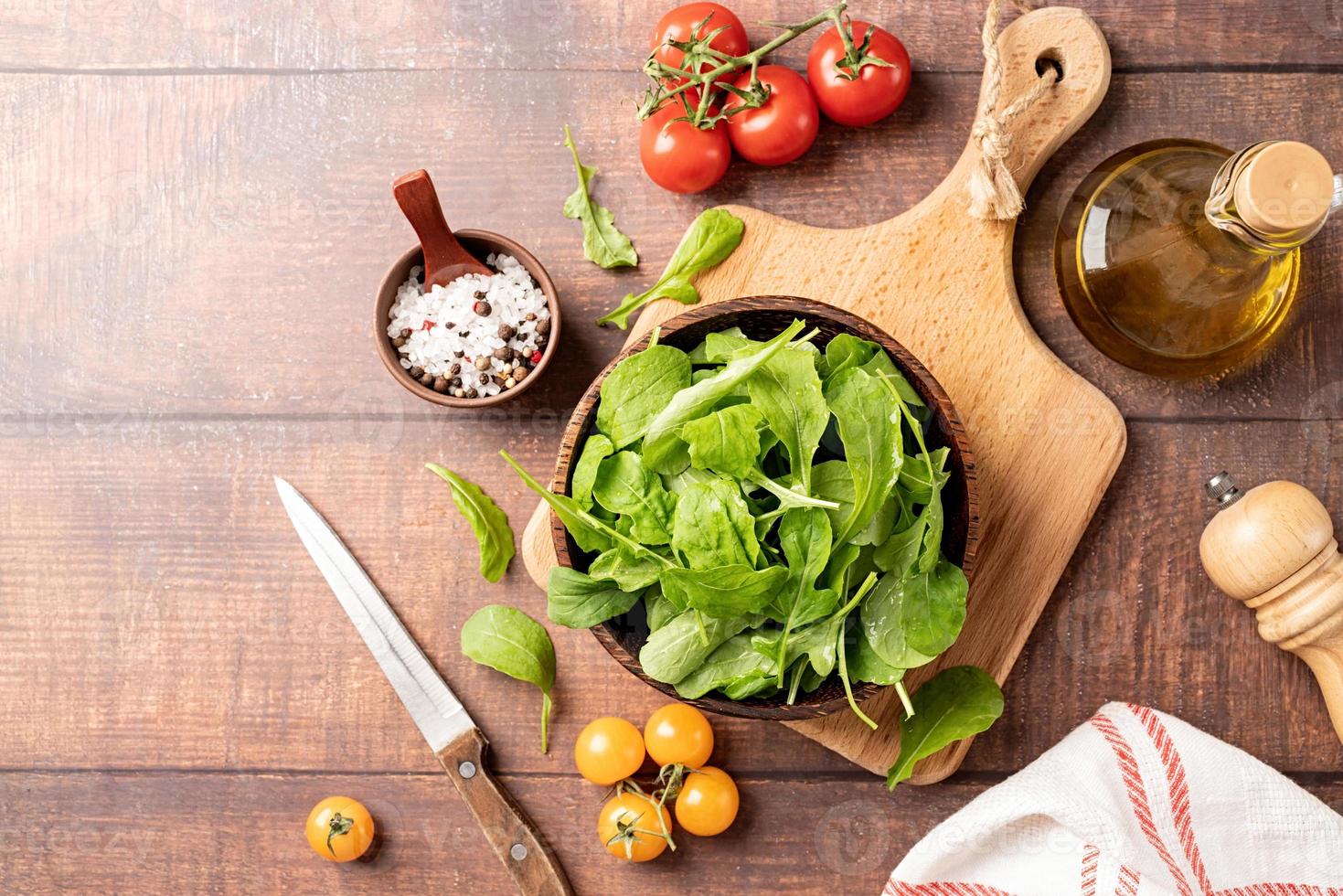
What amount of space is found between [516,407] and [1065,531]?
2.07ft

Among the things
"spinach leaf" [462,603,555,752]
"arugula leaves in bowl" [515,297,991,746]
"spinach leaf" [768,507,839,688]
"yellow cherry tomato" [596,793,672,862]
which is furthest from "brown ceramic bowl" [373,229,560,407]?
"yellow cherry tomato" [596,793,672,862]

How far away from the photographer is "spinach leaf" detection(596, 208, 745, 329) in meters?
1.09

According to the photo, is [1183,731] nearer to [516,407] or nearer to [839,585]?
[839,585]

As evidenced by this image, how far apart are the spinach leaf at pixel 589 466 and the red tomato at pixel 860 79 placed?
1.59ft

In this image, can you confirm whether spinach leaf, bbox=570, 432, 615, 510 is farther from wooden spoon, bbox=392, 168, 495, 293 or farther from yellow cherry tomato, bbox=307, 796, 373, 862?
yellow cherry tomato, bbox=307, 796, 373, 862

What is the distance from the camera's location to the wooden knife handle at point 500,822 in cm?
112

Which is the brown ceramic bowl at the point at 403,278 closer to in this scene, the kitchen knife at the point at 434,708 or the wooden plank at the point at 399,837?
the kitchen knife at the point at 434,708

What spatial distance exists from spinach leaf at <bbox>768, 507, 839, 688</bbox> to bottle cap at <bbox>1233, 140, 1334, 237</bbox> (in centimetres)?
46

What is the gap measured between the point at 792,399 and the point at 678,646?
24 cm

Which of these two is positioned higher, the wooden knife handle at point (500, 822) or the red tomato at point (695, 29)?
the red tomato at point (695, 29)

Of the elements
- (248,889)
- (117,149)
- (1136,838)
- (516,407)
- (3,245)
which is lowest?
(248,889)

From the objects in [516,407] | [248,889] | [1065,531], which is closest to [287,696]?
[248,889]

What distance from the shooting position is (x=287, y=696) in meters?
1.18

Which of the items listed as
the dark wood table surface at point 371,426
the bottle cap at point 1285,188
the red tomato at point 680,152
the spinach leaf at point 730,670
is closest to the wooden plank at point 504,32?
the dark wood table surface at point 371,426
